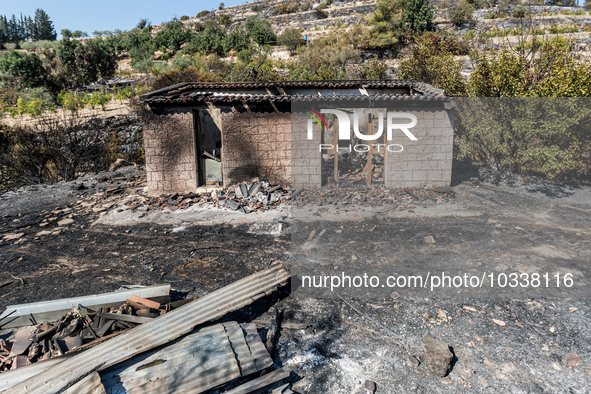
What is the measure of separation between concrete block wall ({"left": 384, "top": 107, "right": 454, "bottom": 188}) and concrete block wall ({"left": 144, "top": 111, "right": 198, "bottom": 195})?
694 cm

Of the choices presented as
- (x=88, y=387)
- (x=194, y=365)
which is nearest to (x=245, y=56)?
(x=194, y=365)

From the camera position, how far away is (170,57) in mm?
42688

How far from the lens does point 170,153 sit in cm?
1259

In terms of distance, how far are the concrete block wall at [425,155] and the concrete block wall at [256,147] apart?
369 centimetres

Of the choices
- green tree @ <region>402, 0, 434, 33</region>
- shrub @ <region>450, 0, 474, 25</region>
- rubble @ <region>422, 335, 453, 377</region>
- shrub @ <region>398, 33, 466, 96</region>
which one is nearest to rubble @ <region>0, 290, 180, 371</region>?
rubble @ <region>422, 335, 453, 377</region>

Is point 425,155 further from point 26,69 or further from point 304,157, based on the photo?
point 26,69

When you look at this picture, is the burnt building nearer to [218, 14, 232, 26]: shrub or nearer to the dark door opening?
the dark door opening

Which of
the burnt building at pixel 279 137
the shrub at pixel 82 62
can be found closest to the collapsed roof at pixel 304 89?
the burnt building at pixel 279 137

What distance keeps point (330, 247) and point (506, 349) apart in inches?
166

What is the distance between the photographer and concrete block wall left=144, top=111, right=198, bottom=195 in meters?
12.4

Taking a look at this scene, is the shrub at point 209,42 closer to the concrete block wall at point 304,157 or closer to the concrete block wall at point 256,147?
the concrete block wall at point 256,147

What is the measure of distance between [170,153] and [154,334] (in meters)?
8.71

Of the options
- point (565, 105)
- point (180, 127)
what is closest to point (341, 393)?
point (180, 127)

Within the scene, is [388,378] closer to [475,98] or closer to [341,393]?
[341,393]
